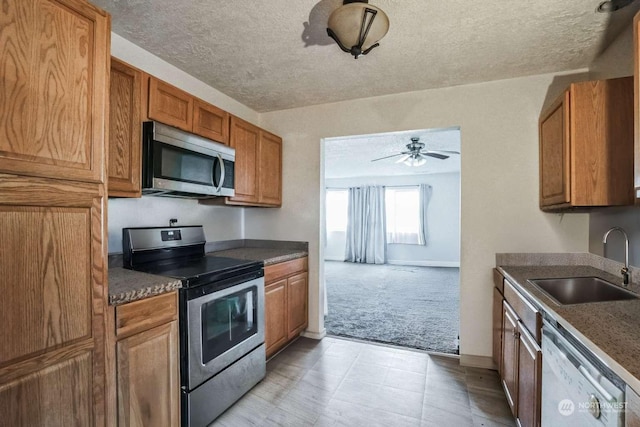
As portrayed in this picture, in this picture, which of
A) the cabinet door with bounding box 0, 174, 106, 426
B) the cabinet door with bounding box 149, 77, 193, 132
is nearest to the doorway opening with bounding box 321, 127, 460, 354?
the cabinet door with bounding box 149, 77, 193, 132

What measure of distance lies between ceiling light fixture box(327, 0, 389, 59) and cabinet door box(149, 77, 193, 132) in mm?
1141

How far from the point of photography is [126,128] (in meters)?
1.72

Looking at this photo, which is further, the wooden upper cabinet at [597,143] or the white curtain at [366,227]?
the white curtain at [366,227]

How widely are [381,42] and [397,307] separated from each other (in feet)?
10.9

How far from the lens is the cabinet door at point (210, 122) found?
87.6 inches

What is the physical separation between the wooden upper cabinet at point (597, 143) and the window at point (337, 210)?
6725 mm

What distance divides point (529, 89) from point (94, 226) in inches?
122

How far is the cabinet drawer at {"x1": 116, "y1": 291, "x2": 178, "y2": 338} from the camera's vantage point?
1.36m

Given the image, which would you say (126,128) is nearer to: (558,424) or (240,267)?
(240,267)

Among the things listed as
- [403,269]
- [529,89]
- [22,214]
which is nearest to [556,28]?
[529,89]

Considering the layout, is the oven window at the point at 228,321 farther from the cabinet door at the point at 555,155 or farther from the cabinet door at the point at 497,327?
the cabinet door at the point at 555,155

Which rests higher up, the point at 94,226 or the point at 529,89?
the point at 529,89

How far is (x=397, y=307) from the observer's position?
13.6 ft

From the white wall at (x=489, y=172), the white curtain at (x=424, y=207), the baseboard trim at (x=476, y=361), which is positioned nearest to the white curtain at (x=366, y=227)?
the white curtain at (x=424, y=207)
